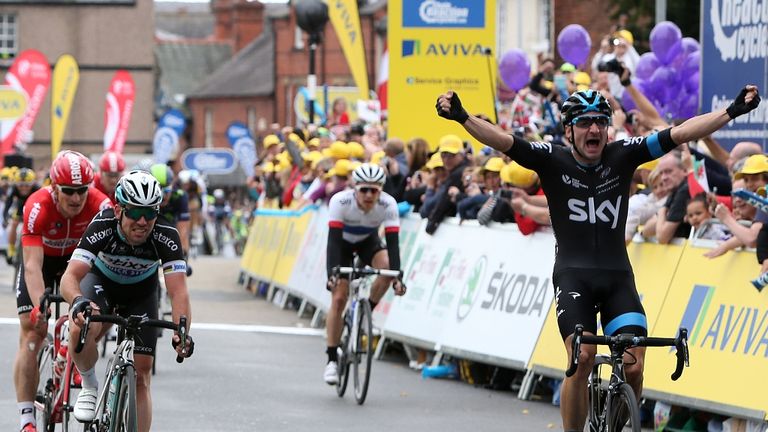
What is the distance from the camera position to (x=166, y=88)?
128m

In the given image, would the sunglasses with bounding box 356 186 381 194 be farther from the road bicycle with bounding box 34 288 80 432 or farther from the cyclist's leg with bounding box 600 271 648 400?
the cyclist's leg with bounding box 600 271 648 400

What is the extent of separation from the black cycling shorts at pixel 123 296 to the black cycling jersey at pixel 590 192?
2165 mm

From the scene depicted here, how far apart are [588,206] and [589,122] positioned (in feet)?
1.42

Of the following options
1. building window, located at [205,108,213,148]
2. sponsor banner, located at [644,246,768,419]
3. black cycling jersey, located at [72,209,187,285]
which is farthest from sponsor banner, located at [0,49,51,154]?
building window, located at [205,108,213,148]

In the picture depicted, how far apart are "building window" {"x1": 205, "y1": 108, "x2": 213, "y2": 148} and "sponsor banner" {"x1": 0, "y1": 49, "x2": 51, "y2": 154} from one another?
213ft

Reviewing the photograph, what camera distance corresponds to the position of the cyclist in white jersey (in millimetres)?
13773

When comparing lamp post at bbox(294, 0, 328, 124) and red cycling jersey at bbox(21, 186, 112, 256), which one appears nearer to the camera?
red cycling jersey at bbox(21, 186, 112, 256)

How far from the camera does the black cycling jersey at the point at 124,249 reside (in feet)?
29.5

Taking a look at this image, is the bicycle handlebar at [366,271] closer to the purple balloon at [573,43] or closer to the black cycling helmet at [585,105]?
the black cycling helmet at [585,105]

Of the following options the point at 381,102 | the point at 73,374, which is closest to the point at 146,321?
the point at 73,374

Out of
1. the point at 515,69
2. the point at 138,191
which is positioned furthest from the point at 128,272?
the point at 515,69

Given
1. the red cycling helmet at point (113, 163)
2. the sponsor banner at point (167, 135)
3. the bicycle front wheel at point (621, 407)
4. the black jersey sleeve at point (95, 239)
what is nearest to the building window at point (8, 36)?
the sponsor banner at point (167, 135)

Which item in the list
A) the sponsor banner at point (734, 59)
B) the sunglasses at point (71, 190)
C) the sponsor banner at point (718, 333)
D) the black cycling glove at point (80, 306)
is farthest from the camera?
the sponsor banner at point (734, 59)

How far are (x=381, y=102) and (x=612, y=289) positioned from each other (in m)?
20.0
